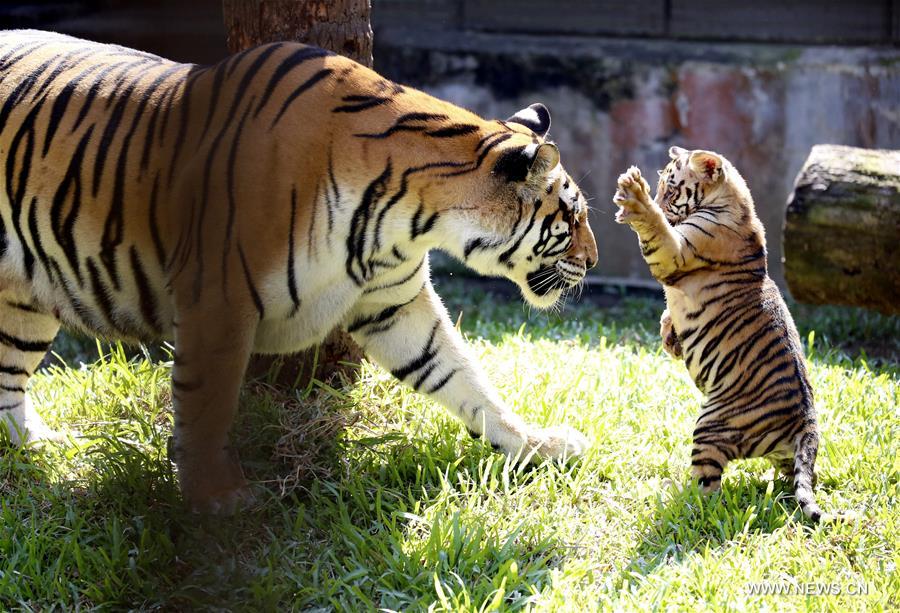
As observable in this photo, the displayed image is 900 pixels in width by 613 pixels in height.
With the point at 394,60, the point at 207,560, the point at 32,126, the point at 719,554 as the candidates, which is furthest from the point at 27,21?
the point at 719,554

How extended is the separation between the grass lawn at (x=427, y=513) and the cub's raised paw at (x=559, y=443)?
0.05 metres

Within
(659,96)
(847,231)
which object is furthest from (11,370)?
(659,96)

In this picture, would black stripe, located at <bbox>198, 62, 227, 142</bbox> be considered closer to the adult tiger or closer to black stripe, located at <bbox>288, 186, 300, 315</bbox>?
the adult tiger

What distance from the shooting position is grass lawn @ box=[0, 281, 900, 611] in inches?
120

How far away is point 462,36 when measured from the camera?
7.54 metres

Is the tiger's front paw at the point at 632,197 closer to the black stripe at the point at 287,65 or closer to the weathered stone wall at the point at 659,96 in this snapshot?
the black stripe at the point at 287,65

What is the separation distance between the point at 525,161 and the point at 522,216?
7.2 inches

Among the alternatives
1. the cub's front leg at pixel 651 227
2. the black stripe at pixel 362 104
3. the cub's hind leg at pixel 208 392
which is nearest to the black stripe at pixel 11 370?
the cub's hind leg at pixel 208 392

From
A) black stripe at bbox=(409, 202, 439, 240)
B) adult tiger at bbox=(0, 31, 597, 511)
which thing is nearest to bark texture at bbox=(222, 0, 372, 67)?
adult tiger at bbox=(0, 31, 597, 511)

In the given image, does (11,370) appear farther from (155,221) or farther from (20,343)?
(155,221)

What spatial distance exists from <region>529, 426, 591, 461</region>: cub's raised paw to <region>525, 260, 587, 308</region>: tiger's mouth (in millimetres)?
510

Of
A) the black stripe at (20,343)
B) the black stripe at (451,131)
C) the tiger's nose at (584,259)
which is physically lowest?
the black stripe at (20,343)

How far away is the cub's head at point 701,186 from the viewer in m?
3.51

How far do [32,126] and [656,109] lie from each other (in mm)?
4591
